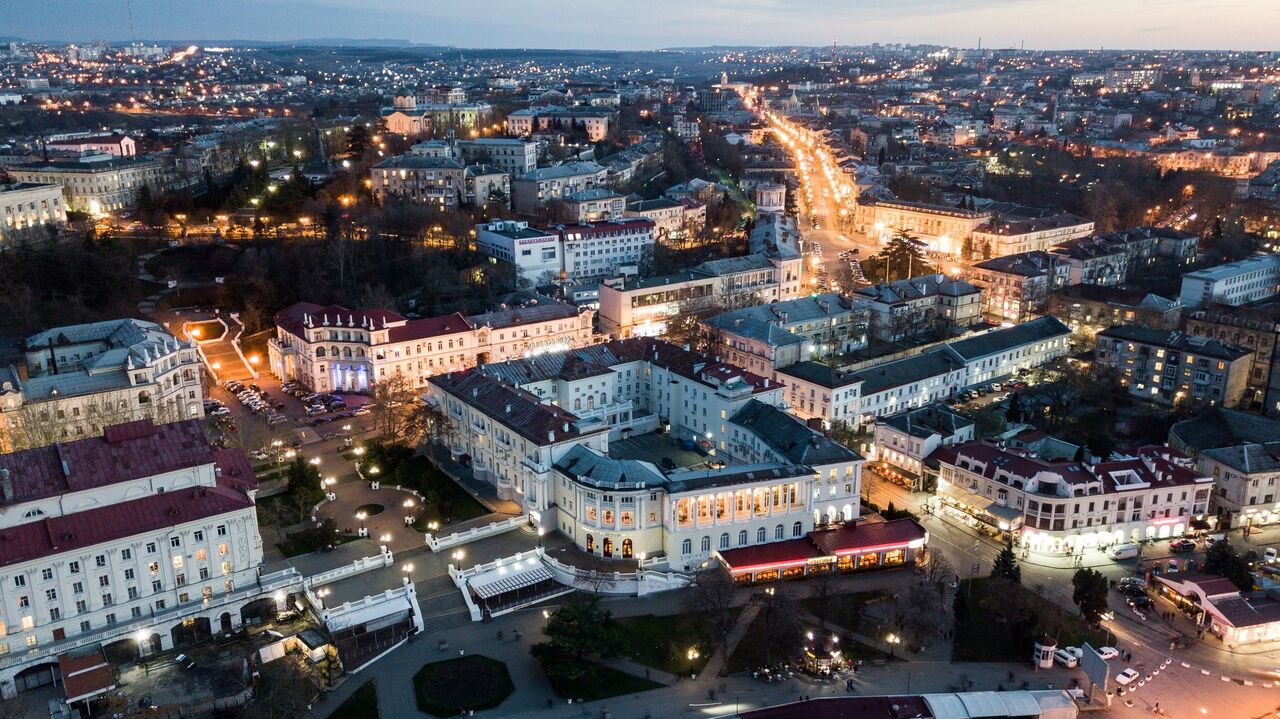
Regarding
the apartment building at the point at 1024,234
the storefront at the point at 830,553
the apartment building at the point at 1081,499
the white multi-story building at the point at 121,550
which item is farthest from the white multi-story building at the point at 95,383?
the apartment building at the point at 1024,234

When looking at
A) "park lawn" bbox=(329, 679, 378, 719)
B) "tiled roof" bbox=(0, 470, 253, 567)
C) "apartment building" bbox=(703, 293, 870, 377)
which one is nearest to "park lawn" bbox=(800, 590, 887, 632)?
"park lawn" bbox=(329, 679, 378, 719)

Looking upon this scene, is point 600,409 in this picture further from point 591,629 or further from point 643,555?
point 591,629

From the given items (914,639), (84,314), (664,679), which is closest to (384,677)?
(664,679)

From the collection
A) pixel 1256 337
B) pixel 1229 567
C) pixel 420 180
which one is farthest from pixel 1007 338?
pixel 420 180

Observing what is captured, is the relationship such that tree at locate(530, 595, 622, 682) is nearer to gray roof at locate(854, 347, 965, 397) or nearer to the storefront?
the storefront

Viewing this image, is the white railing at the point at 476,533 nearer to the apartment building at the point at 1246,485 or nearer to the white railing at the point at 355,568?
the white railing at the point at 355,568

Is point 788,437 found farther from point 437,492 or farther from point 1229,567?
point 1229,567
